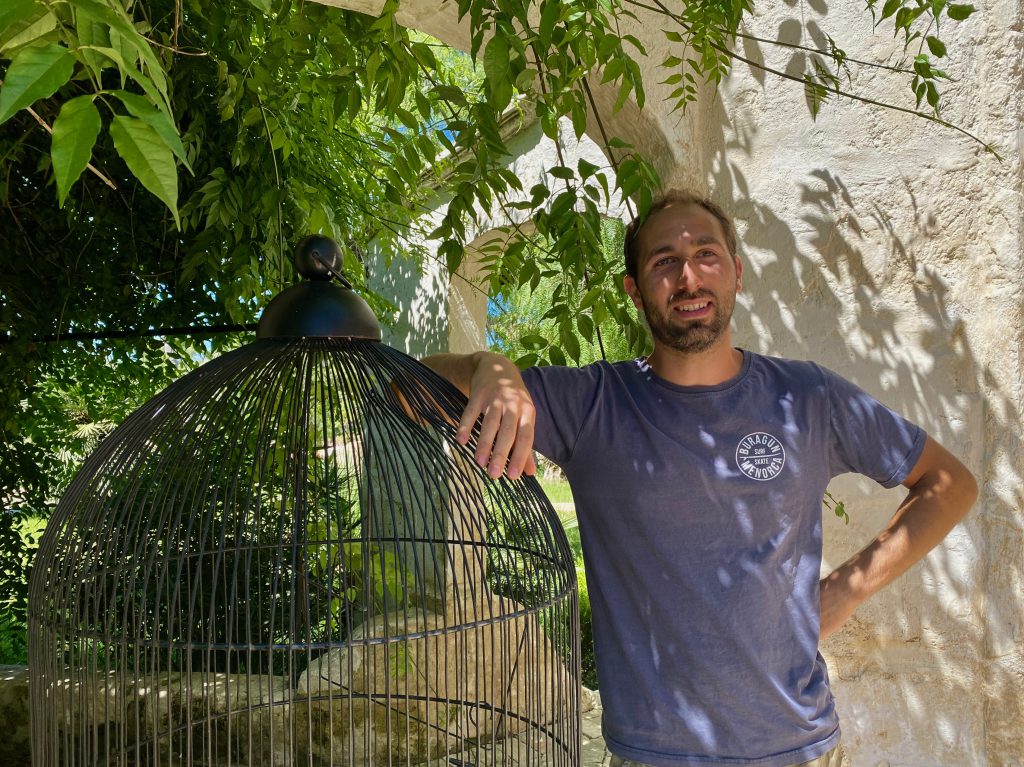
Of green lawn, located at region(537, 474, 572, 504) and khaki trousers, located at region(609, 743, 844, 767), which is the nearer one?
khaki trousers, located at region(609, 743, 844, 767)

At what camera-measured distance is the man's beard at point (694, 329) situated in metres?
1.32

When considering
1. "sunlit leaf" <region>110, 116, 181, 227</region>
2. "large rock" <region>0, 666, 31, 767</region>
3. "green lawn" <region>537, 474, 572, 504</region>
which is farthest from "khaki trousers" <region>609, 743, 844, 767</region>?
"green lawn" <region>537, 474, 572, 504</region>

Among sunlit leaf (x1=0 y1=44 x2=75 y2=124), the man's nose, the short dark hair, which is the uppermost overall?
the short dark hair

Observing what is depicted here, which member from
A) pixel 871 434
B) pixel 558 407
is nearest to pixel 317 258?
pixel 558 407

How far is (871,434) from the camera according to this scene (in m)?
1.35

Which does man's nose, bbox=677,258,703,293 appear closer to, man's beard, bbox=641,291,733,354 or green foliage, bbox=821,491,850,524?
man's beard, bbox=641,291,733,354

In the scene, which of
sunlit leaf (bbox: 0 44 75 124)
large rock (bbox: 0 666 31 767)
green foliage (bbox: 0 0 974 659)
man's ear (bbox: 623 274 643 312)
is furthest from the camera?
large rock (bbox: 0 666 31 767)

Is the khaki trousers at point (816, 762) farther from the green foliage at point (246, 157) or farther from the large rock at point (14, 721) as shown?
the large rock at point (14, 721)

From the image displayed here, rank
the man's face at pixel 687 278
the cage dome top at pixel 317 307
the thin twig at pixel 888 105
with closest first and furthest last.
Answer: the cage dome top at pixel 317 307, the man's face at pixel 687 278, the thin twig at pixel 888 105

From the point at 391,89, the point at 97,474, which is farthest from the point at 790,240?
the point at 97,474

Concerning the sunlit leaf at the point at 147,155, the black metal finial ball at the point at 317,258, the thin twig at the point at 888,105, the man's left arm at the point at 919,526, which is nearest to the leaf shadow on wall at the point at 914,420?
the thin twig at the point at 888,105

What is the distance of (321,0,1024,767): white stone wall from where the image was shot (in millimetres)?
1712

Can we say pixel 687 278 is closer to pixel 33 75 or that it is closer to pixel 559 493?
pixel 33 75

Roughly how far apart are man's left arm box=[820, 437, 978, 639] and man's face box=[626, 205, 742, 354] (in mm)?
380
